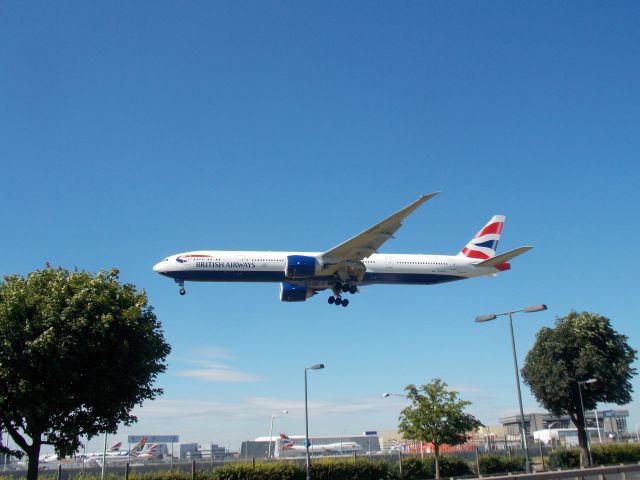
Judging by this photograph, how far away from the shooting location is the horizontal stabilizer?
39719 mm

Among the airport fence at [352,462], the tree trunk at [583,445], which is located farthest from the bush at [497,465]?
the tree trunk at [583,445]

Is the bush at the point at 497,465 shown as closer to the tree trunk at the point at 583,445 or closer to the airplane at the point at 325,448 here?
the tree trunk at the point at 583,445

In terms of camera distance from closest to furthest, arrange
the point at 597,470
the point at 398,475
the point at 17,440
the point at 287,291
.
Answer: the point at 597,470 < the point at 17,440 < the point at 398,475 < the point at 287,291

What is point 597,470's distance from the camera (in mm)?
19594

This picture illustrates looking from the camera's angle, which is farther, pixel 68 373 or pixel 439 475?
pixel 439 475

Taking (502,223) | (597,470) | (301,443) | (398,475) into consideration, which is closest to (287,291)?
(398,475)

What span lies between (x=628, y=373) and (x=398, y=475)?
26.7m

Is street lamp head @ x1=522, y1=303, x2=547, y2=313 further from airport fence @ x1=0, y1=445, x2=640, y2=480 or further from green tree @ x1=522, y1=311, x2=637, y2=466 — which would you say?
green tree @ x1=522, y1=311, x2=637, y2=466

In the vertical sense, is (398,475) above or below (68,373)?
below

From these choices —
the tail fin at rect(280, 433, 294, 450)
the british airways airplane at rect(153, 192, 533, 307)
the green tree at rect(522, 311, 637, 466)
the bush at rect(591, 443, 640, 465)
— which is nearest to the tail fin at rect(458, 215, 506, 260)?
the british airways airplane at rect(153, 192, 533, 307)

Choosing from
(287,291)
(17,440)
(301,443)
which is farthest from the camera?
(301,443)

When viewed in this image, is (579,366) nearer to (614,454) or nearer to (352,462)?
(614,454)

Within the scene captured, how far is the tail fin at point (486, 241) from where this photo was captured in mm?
49844

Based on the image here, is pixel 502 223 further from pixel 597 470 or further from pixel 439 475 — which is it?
pixel 597 470
